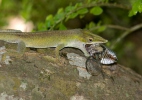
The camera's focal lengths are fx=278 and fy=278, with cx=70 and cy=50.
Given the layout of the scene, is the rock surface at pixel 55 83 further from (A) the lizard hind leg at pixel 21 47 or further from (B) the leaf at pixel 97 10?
(B) the leaf at pixel 97 10

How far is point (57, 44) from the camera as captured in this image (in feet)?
12.3

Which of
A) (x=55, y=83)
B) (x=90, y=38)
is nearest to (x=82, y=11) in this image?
(x=90, y=38)

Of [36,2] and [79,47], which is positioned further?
[36,2]

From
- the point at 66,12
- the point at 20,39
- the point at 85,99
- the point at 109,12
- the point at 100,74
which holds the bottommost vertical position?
the point at 85,99

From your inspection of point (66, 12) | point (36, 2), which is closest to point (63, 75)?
point (66, 12)

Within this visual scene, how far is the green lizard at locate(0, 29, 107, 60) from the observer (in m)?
3.56

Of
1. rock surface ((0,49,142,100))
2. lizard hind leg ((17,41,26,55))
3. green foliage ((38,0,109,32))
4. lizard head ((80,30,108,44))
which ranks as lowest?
rock surface ((0,49,142,100))

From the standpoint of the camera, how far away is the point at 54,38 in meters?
3.76

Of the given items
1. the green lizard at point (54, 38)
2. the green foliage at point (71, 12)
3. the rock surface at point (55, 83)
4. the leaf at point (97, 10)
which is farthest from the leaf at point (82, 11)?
the rock surface at point (55, 83)

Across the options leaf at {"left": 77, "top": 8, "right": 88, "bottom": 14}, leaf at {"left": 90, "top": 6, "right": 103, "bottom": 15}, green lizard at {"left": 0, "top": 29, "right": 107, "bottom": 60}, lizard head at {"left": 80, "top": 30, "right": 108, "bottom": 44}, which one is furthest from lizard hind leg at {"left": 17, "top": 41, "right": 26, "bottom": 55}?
leaf at {"left": 90, "top": 6, "right": 103, "bottom": 15}

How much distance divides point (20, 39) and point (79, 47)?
0.79 meters

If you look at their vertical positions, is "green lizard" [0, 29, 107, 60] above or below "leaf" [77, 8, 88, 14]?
below

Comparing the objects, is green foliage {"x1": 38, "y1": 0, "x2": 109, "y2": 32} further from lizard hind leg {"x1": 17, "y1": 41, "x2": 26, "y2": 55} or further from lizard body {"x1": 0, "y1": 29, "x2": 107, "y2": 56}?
lizard hind leg {"x1": 17, "y1": 41, "x2": 26, "y2": 55}

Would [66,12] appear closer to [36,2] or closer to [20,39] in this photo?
[20,39]
